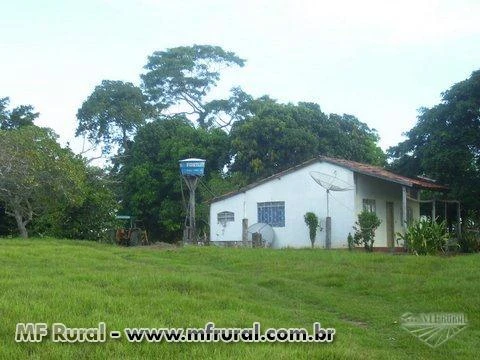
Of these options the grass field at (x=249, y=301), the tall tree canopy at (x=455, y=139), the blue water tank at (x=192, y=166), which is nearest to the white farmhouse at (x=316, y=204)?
the tall tree canopy at (x=455, y=139)

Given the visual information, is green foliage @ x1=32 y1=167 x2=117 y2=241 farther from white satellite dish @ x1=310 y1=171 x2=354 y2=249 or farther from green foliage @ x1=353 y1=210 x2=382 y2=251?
green foliage @ x1=353 y1=210 x2=382 y2=251

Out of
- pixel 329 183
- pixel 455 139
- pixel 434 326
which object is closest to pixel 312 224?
pixel 329 183

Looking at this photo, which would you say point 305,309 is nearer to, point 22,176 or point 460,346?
point 460,346

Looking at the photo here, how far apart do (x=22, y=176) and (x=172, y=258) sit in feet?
28.0

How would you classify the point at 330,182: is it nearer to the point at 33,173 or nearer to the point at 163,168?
the point at 33,173

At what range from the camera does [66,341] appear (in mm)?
6184

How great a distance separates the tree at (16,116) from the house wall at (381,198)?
18109 millimetres

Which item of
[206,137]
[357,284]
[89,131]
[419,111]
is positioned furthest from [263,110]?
[357,284]

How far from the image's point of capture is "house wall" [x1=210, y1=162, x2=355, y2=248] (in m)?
22.8

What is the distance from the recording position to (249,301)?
9.14 meters

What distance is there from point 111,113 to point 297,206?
51.6 feet

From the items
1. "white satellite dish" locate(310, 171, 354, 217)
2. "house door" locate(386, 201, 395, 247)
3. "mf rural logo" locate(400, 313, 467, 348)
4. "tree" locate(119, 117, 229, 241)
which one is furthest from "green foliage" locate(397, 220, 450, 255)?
"tree" locate(119, 117, 229, 241)

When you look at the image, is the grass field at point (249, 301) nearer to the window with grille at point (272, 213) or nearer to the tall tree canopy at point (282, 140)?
the window with grille at point (272, 213)

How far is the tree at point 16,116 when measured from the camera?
31.3 meters
